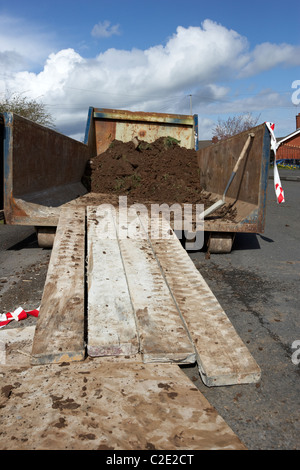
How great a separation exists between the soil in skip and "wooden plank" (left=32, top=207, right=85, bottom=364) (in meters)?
1.99

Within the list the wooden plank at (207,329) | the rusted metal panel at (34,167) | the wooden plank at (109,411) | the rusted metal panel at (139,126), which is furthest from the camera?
the rusted metal panel at (139,126)

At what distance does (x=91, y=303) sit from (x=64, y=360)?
47 centimetres

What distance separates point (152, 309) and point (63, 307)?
0.58 meters

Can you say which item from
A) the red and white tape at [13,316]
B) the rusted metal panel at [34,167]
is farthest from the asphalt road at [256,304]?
the rusted metal panel at [34,167]

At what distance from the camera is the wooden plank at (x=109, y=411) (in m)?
1.33

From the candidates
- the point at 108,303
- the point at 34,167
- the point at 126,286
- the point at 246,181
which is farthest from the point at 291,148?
the point at 108,303

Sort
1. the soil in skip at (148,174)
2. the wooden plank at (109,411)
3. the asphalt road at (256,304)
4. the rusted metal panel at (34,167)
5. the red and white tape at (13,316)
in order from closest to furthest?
the wooden plank at (109,411), the asphalt road at (256,304), the red and white tape at (13,316), the rusted metal panel at (34,167), the soil in skip at (148,174)

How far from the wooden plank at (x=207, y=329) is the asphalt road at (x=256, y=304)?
0.09m

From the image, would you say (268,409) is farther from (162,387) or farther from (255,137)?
(255,137)

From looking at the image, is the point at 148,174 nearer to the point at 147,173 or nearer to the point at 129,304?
the point at 147,173

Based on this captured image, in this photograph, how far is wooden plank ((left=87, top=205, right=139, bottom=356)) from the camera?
6.45ft

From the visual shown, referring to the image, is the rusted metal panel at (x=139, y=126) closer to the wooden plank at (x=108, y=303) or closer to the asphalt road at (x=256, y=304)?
the asphalt road at (x=256, y=304)

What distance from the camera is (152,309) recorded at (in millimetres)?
2289

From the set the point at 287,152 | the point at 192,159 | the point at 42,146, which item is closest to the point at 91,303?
the point at 42,146
